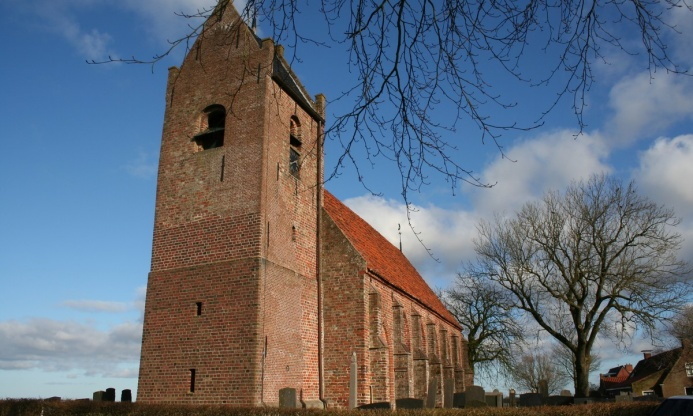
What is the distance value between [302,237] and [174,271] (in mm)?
3957

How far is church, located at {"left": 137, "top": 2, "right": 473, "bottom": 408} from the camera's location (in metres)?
12.9

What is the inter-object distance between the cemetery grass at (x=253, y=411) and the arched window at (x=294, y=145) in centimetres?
782

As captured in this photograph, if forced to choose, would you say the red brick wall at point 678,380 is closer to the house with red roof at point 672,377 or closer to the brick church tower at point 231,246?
the house with red roof at point 672,377

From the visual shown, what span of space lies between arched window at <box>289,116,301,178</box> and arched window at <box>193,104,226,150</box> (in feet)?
7.11

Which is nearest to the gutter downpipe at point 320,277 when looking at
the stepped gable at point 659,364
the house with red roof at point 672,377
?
the house with red roof at point 672,377

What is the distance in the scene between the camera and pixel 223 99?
1537 cm

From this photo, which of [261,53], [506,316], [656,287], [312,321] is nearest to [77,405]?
[312,321]

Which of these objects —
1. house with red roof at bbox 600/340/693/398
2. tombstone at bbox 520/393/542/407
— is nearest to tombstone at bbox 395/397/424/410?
tombstone at bbox 520/393/542/407

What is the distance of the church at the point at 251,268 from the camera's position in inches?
508

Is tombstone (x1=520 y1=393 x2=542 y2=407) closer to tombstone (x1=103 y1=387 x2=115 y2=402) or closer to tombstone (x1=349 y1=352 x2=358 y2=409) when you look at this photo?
tombstone (x1=349 y1=352 x2=358 y2=409)

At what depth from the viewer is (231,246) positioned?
45.0 feet

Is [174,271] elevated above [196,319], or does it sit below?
above

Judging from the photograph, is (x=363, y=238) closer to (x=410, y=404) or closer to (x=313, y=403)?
(x=313, y=403)

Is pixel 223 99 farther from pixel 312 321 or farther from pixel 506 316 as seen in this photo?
pixel 506 316
